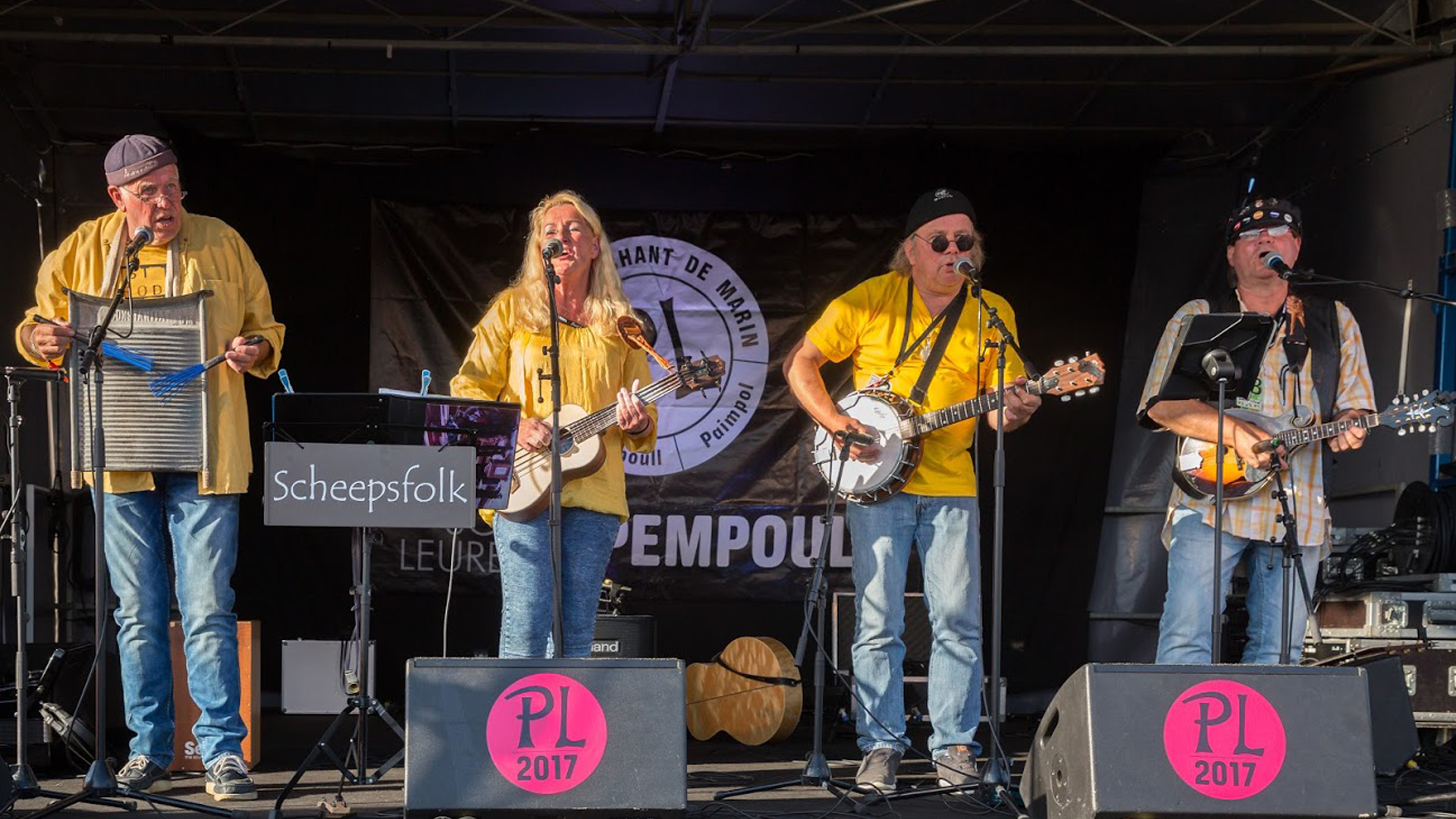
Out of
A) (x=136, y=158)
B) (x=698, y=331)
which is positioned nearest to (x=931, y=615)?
(x=136, y=158)

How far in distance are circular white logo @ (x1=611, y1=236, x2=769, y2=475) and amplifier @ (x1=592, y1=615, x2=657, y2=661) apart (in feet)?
3.54

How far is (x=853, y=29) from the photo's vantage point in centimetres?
736

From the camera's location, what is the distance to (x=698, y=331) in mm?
8258

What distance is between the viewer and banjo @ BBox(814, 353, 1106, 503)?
5.00 metres

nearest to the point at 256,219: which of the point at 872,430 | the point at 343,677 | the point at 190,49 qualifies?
the point at 190,49

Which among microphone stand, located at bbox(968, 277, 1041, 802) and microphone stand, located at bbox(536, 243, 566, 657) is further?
microphone stand, located at bbox(968, 277, 1041, 802)

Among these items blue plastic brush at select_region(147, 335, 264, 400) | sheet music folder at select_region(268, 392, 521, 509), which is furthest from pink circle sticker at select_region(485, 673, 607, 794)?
blue plastic brush at select_region(147, 335, 264, 400)

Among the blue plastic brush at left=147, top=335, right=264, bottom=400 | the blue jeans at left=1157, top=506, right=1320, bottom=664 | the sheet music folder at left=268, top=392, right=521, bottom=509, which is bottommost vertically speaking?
the blue jeans at left=1157, top=506, right=1320, bottom=664

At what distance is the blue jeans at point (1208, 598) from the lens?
16.6ft

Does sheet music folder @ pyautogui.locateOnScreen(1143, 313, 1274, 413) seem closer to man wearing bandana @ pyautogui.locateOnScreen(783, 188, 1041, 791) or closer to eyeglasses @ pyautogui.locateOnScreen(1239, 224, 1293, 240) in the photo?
man wearing bandana @ pyautogui.locateOnScreen(783, 188, 1041, 791)

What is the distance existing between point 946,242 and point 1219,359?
1011mm

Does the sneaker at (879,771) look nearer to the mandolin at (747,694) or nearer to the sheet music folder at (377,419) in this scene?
the sheet music folder at (377,419)

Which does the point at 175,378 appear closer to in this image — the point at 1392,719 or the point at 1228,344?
the point at 1228,344

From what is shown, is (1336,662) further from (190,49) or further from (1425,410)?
(190,49)
